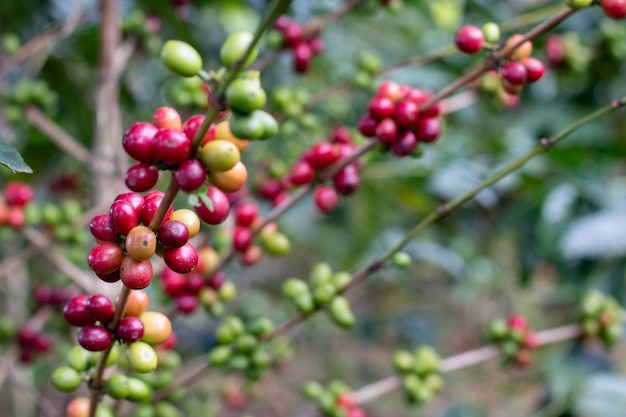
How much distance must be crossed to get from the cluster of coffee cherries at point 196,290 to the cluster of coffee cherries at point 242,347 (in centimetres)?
6

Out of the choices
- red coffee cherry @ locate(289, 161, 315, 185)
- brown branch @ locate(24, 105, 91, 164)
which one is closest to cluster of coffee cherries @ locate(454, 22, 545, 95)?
red coffee cherry @ locate(289, 161, 315, 185)

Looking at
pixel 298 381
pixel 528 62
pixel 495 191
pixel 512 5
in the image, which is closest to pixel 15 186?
pixel 528 62

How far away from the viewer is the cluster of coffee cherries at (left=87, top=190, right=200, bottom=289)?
1.33 feet

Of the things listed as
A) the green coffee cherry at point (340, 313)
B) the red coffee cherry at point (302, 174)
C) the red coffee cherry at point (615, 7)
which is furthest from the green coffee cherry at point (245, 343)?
the red coffee cherry at point (615, 7)

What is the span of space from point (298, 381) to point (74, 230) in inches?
79.5

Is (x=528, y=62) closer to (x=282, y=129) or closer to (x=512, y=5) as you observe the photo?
(x=282, y=129)

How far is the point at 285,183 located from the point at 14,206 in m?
0.41

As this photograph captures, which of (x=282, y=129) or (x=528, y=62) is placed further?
(x=282, y=129)

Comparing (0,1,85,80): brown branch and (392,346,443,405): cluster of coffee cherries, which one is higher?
(0,1,85,80): brown branch

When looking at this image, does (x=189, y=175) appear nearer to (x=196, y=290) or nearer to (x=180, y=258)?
(x=180, y=258)

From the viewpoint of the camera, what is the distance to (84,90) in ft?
5.64

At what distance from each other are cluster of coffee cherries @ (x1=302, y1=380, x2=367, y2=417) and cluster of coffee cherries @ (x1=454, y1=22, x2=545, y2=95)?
0.51 m

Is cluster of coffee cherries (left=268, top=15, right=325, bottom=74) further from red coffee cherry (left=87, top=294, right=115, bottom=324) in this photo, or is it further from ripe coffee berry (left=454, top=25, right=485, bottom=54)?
red coffee cherry (left=87, top=294, right=115, bottom=324)

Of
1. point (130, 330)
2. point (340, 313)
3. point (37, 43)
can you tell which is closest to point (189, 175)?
point (130, 330)
